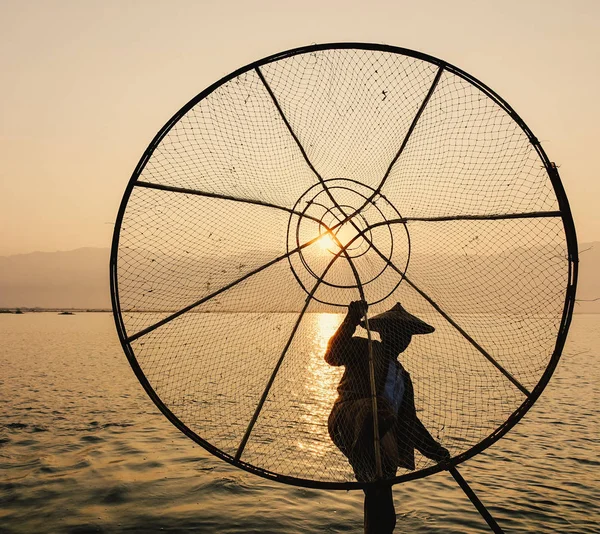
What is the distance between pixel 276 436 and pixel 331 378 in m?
6.22

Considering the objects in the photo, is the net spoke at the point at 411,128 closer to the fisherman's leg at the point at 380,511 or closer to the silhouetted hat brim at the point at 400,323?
the silhouetted hat brim at the point at 400,323

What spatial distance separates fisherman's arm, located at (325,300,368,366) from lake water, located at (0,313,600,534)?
6.88ft

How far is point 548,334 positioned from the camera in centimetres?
415

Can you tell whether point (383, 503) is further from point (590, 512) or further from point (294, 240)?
point (590, 512)

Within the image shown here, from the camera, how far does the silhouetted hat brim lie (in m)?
4.55

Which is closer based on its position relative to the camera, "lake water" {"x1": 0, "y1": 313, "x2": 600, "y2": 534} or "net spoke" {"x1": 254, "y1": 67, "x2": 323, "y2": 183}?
"net spoke" {"x1": 254, "y1": 67, "x2": 323, "y2": 183}

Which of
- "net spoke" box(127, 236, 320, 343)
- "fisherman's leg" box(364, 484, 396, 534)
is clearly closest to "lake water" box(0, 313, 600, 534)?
"fisherman's leg" box(364, 484, 396, 534)

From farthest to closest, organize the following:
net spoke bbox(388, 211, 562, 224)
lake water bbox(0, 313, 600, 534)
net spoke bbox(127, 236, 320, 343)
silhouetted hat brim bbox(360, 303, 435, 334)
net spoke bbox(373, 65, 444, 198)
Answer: lake water bbox(0, 313, 600, 534)
silhouetted hat brim bbox(360, 303, 435, 334)
net spoke bbox(373, 65, 444, 198)
net spoke bbox(127, 236, 320, 343)
net spoke bbox(388, 211, 562, 224)

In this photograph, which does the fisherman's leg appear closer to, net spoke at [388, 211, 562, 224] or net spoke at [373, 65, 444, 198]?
net spoke at [388, 211, 562, 224]

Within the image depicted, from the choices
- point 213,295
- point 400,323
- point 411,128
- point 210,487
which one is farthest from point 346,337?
point 210,487

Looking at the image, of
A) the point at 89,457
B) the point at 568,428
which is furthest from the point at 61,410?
the point at 568,428

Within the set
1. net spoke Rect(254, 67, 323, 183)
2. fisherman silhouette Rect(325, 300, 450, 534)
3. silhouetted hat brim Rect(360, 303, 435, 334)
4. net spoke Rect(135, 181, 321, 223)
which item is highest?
net spoke Rect(254, 67, 323, 183)

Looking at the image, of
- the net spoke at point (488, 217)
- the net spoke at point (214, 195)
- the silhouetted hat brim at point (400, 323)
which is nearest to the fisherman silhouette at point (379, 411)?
the silhouetted hat brim at point (400, 323)

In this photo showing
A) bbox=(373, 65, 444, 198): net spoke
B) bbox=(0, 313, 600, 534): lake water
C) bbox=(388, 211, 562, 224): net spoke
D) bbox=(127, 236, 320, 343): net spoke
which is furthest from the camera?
bbox=(0, 313, 600, 534): lake water
